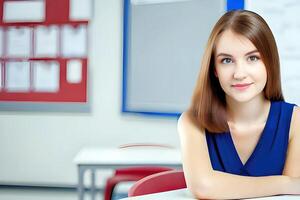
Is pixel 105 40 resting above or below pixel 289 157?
above

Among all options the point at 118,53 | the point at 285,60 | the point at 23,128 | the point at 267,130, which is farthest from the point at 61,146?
the point at 267,130

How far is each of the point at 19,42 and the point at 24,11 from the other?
0.94 ft

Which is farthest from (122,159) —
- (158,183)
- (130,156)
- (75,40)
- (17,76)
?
(17,76)

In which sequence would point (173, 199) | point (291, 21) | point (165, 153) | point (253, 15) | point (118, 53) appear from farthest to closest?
1. point (118, 53)
2. point (165, 153)
3. point (291, 21)
4. point (253, 15)
5. point (173, 199)

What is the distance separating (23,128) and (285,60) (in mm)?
2444

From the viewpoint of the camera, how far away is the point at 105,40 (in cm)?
378

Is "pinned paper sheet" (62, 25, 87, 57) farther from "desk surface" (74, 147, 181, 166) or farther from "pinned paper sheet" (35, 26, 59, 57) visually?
"desk surface" (74, 147, 181, 166)

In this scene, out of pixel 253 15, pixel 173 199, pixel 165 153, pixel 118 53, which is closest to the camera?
pixel 173 199

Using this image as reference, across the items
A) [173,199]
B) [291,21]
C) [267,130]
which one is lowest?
[173,199]

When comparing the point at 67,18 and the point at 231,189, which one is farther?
the point at 67,18

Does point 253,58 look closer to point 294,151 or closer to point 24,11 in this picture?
point 294,151

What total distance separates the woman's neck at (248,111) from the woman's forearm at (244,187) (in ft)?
0.91

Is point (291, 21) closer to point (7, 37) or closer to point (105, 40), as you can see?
point (105, 40)

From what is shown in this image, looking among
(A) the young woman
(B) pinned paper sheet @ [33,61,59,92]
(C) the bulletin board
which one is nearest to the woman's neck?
(A) the young woman
